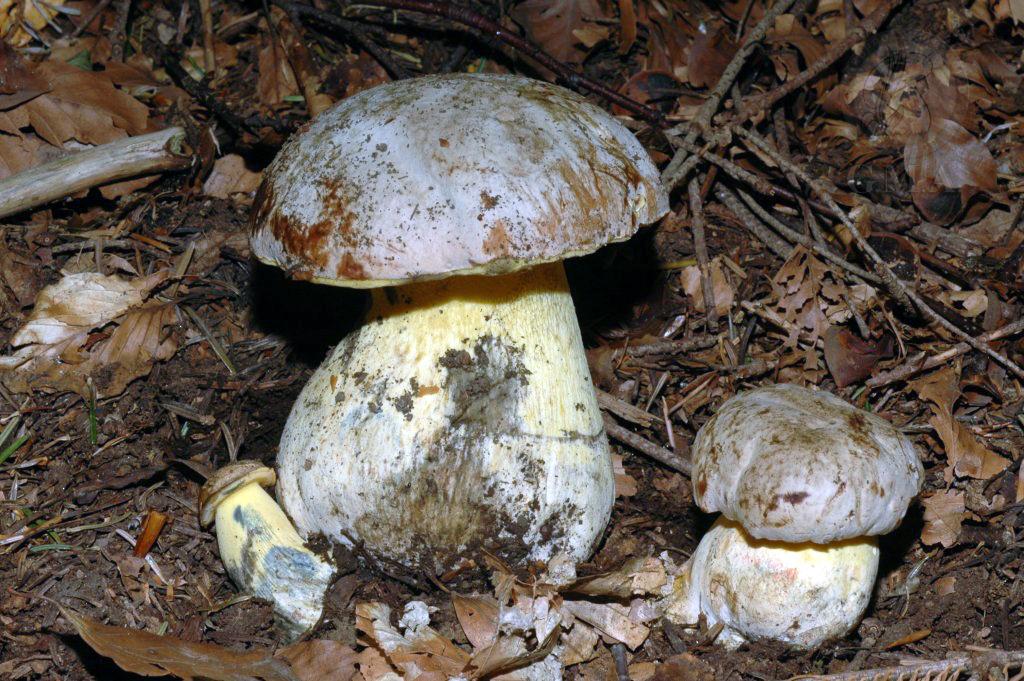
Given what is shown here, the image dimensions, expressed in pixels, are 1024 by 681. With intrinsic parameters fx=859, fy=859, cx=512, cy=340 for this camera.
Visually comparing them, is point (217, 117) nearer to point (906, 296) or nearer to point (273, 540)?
point (273, 540)

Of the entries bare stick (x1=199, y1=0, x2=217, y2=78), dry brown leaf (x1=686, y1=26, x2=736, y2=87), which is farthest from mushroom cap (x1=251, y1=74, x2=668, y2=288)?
bare stick (x1=199, y1=0, x2=217, y2=78)

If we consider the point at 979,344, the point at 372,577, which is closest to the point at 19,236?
the point at 372,577

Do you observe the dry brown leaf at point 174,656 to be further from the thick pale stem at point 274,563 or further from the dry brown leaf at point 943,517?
the dry brown leaf at point 943,517

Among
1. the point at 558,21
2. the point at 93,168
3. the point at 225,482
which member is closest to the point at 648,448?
the point at 225,482

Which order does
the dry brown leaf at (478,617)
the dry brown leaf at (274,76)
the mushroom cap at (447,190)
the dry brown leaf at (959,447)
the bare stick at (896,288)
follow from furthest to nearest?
1. the dry brown leaf at (274,76)
2. the bare stick at (896,288)
3. the dry brown leaf at (959,447)
4. the dry brown leaf at (478,617)
5. the mushroom cap at (447,190)

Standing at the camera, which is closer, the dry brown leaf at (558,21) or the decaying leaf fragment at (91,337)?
the decaying leaf fragment at (91,337)

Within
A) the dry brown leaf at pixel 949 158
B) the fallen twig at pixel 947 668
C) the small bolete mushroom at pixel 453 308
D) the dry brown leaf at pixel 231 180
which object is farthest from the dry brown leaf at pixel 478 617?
the dry brown leaf at pixel 949 158
